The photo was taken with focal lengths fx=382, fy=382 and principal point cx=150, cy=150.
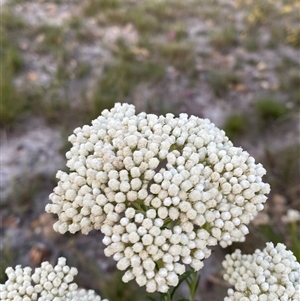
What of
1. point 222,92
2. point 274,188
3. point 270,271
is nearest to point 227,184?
point 270,271

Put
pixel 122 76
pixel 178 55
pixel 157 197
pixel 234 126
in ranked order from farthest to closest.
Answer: pixel 178 55 → pixel 122 76 → pixel 234 126 → pixel 157 197

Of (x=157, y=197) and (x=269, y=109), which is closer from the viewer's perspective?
(x=157, y=197)

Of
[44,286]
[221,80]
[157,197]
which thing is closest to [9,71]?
[221,80]

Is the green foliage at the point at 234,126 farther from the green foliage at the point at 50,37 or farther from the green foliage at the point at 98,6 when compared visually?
the green foliage at the point at 98,6

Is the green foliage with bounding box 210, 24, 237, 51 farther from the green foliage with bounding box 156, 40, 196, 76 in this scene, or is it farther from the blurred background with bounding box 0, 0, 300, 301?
the green foliage with bounding box 156, 40, 196, 76

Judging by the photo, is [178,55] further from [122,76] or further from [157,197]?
[157,197]
